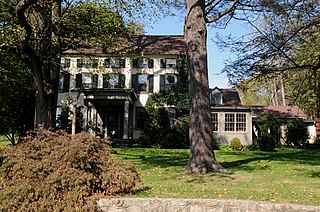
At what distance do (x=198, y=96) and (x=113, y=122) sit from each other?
54.4 ft

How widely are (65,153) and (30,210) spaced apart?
1.10 m

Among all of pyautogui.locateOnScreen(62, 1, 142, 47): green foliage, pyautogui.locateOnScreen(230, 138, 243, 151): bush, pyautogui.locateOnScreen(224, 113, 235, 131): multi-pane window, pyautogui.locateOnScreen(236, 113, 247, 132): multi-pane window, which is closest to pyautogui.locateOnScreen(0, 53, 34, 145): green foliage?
pyautogui.locateOnScreen(62, 1, 142, 47): green foliage

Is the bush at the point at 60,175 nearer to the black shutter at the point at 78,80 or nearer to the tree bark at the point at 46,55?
the tree bark at the point at 46,55

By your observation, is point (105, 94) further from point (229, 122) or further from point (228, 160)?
point (228, 160)

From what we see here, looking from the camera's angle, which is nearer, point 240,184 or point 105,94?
point 240,184

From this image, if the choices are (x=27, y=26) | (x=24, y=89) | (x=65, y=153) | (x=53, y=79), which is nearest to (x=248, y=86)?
(x=53, y=79)

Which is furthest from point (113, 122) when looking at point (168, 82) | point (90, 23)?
point (90, 23)

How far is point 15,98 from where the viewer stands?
1891cm

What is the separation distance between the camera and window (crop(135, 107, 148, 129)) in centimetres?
2448

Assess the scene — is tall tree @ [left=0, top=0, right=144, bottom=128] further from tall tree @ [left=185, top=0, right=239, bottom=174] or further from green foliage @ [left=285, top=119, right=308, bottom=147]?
green foliage @ [left=285, top=119, right=308, bottom=147]

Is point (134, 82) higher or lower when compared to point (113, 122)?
higher

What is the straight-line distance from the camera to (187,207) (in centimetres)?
524

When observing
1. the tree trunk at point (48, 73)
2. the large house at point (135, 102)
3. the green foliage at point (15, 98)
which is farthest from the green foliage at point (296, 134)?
the tree trunk at point (48, 73)

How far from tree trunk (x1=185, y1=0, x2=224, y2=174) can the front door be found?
16.1 meters
